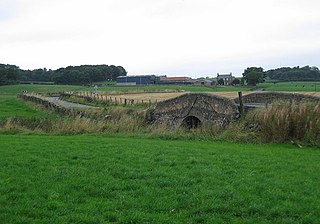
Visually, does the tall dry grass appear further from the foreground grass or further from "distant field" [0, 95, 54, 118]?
"distant field" [0, 95, 54, 118]

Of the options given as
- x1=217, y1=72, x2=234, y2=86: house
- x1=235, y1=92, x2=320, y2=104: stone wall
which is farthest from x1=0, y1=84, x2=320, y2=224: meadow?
x1=217, y1=72, x2=234, y2=86: house

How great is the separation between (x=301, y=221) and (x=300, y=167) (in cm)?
356

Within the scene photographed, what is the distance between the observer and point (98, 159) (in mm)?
10656

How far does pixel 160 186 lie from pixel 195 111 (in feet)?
45.4

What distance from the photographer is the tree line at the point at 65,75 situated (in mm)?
120500

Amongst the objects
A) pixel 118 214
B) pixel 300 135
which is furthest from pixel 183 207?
pixel 300 135

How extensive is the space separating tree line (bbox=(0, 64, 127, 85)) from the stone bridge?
103200mm

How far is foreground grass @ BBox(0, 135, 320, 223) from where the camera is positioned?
6.33m

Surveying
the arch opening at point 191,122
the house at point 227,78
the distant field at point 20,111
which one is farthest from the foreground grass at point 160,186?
the house at point 227,78

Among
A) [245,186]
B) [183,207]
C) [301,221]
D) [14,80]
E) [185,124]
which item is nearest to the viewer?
[301,221]

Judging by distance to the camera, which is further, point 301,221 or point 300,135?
point 300,135

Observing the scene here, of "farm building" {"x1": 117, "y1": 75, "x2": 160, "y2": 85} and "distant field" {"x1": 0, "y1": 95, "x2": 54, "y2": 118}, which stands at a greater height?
"farm building" {"x1": 117, "y1": 75, "x2": 160, "y2": 85}

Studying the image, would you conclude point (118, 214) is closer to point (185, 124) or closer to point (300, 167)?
point (300, 167)

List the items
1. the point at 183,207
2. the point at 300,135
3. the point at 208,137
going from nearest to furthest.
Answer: the point at 183,207
the point at 300,135
the point at 208,137
